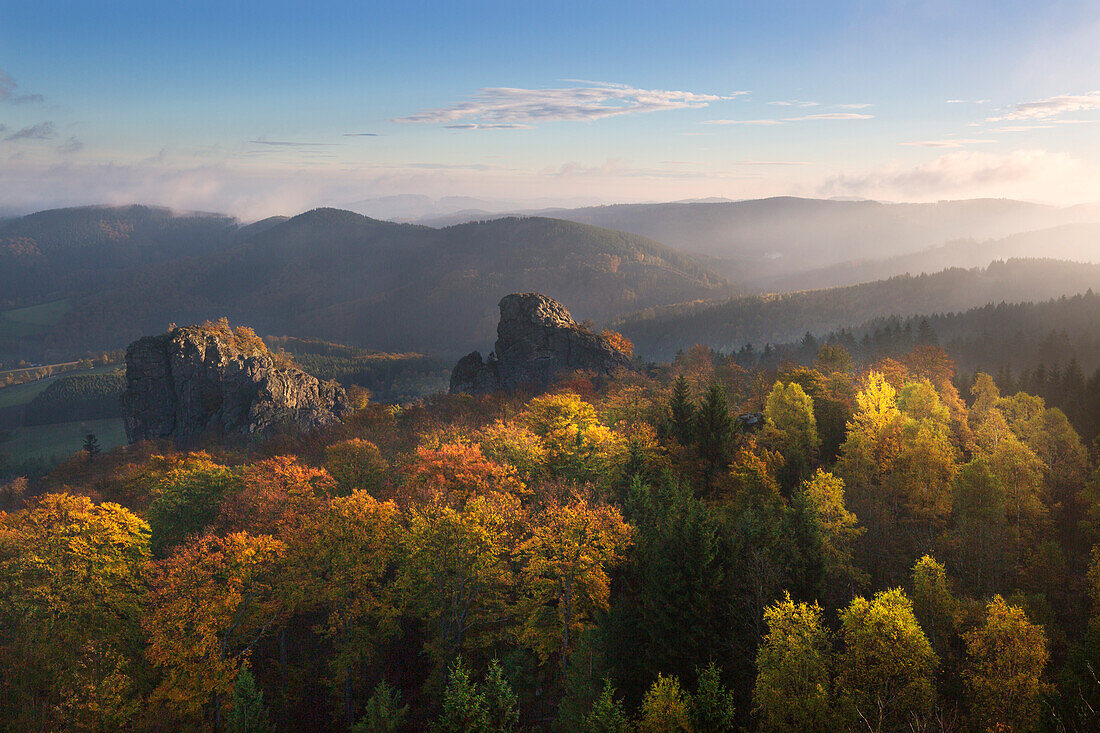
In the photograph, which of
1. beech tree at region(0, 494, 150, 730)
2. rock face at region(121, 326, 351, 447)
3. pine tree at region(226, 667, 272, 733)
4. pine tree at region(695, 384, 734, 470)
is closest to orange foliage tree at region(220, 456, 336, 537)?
beech tree at region(0, 494, 150, 730)

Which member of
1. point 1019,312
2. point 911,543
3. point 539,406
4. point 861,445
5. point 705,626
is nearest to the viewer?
point 705,626

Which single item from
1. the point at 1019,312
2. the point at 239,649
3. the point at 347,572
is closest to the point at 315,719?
the point at 239,649

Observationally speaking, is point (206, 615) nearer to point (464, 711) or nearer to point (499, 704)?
point (464, 711)

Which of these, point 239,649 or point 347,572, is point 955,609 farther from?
point 239,649

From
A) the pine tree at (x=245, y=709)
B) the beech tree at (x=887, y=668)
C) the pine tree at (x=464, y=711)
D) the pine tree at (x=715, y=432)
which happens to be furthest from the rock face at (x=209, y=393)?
the beech tree at (x=887, y=668)

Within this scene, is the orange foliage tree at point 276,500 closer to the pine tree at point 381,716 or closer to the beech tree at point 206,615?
the beech tree at point 206,615
